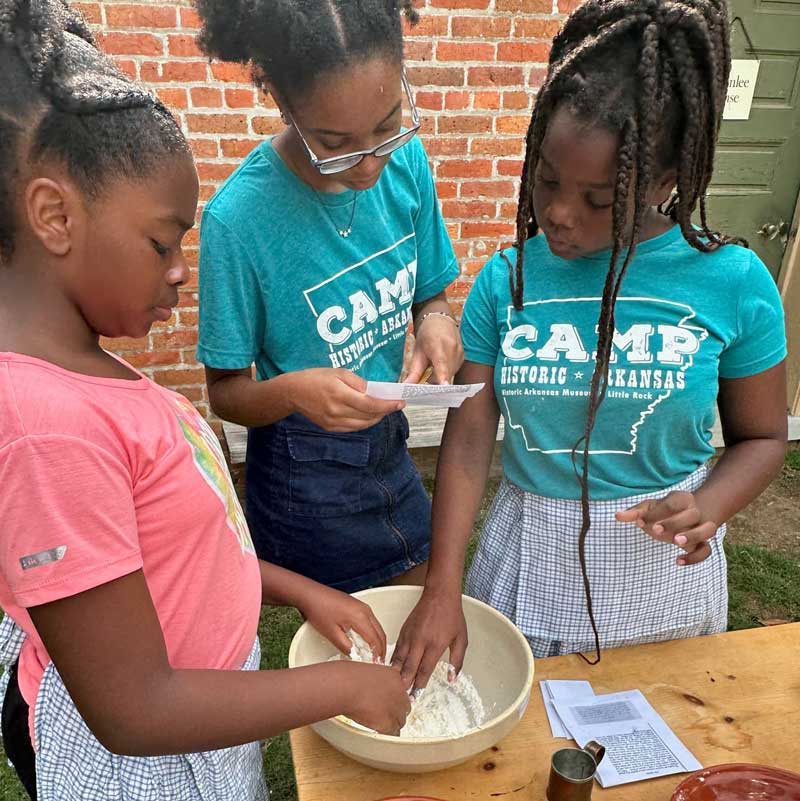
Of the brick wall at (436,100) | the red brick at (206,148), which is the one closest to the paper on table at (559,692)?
the brick wall at (436,100)

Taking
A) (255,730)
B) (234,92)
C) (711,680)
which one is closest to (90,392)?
(255,730)

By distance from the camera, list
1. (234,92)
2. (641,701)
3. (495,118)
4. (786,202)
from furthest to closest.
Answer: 1. (786,202)
2. (495,118)
3. (234,92)
4. (641,701)

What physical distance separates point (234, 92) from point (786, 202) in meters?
3.31

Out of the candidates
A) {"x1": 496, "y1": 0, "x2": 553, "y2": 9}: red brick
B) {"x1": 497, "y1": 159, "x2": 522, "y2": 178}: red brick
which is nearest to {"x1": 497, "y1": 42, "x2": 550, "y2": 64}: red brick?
{"x1": 496, "y1": 0, "x2": 553, "y2": 9}: red brick

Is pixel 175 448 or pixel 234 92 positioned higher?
pixel 234 92

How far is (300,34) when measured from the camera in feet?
4.14

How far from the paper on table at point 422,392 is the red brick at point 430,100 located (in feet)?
8.50

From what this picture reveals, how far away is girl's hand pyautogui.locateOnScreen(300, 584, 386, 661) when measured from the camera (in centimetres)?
127

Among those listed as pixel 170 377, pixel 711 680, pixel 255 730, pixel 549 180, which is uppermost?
pixel 549 180

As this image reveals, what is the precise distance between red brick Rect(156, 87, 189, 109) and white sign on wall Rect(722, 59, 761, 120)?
2.93 metres

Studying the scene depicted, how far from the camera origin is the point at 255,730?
2.98 ft

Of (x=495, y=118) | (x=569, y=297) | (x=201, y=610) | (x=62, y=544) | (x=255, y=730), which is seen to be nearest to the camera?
(x=62, y=544)

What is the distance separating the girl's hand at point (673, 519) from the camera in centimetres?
124

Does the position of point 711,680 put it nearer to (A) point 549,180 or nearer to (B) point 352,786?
(B) point 352,786
